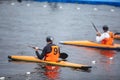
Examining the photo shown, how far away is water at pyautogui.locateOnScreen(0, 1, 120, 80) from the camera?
885 inches

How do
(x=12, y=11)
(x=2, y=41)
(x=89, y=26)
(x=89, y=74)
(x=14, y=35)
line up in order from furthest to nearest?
(x=12, y=11) → (x=89, y=26) → (x=14, y=35) → (x=2, y=41) → (x=89, y=74)

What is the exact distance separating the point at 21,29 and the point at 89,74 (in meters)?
13.7

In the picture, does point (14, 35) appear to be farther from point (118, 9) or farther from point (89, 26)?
point (118, 9)

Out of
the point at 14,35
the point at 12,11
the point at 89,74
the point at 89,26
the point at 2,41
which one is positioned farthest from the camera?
the point at 12,11

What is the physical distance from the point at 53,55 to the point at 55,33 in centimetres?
1177

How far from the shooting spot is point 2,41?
30.4 metres

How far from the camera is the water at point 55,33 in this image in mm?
22469

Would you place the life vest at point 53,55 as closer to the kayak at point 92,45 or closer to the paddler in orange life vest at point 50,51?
the paddler in orange life vest at point 50,51

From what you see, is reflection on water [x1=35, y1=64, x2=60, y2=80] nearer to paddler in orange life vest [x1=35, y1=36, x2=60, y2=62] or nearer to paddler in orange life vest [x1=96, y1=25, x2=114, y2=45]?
paddler in orange life vest [x1=35, y1=36, x2=60, y2=62]

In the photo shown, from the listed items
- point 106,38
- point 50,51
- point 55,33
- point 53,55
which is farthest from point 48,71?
point 55,33

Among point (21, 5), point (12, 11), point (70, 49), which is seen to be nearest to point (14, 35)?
point (70, 49)

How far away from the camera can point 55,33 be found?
113ft

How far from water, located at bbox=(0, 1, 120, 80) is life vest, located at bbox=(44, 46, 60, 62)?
1.69ft

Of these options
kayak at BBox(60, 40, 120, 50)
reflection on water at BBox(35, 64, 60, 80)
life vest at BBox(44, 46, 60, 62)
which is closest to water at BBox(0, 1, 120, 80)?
reflection on water at BBox(35, 64, 60, 80)
